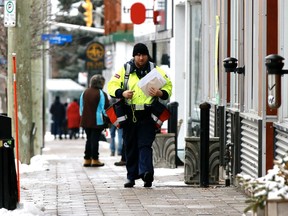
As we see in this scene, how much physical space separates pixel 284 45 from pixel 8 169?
3208mm

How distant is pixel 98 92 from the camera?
72.6 feet

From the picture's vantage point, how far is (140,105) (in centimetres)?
1536

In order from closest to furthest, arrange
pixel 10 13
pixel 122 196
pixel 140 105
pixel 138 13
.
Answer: pixel 122 196 < pixel 140 105 < pixel 10 13 < pixel 138 13

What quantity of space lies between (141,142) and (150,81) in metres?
0.86

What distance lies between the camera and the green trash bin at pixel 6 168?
474 inches

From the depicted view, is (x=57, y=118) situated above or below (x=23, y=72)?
below

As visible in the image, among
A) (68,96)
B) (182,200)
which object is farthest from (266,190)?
(68,96)

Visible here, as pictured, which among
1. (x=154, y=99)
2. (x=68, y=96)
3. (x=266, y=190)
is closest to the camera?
(x=266, y=190)

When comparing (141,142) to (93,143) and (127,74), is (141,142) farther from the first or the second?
(93,143)

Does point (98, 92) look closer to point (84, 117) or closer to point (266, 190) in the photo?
point (84, 117)

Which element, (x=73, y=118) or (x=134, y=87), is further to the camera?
(x=73, y=118)

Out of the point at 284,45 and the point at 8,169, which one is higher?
the point at 284,45

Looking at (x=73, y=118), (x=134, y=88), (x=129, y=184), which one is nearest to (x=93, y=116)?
(x=129, y=184)

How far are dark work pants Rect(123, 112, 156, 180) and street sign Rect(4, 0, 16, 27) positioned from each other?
433 centimetres
